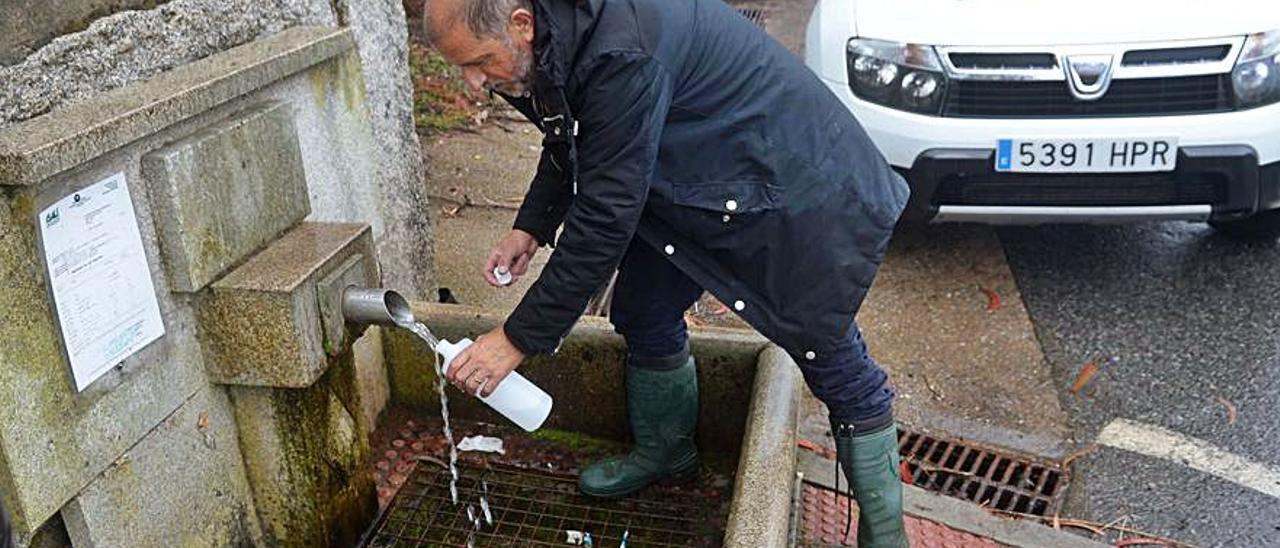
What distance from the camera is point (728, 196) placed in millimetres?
2295

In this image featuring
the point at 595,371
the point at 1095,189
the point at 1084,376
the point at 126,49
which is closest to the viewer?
the point at 126,49

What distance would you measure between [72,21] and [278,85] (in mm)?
521

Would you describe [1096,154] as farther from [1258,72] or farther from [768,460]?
[768,460]

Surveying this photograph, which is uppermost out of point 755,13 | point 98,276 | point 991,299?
point 98,276

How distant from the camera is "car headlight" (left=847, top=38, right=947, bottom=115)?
4285mm

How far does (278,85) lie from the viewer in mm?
2727

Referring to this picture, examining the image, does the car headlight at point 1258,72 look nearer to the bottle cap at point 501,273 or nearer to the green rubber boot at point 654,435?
the green rubber boot at point 654,435

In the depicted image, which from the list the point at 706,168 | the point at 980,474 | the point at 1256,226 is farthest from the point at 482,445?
the point at 1256,226

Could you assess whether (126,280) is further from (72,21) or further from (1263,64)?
(1263,64)

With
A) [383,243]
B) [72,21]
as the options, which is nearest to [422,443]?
[383,243]

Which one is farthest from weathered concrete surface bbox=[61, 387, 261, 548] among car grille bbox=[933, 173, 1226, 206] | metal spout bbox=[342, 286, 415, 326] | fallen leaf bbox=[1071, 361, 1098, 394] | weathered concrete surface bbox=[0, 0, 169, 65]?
car grille bbox=[933, 173, 1226, 206]

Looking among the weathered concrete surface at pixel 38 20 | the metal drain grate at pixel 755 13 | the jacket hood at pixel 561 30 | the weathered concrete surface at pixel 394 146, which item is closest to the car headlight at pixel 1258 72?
the weathered concrete surface at pixel 394 146

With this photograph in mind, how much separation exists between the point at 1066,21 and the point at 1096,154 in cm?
51

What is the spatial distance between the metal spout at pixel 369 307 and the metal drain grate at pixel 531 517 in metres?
0.63
